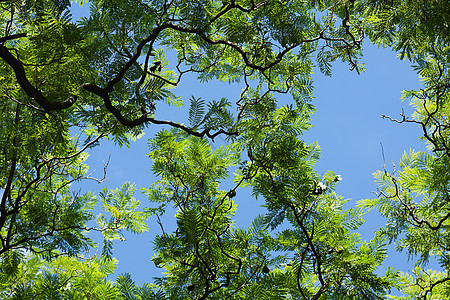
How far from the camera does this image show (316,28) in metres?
4.29

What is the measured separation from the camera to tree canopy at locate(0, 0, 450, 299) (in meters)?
3.25

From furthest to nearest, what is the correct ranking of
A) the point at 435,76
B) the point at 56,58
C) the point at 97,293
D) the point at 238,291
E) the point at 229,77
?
the point at 229,77
the point at 435,76
the point at 97,293
the point at 238,291
the point at 56,58

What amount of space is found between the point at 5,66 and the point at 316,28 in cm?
296

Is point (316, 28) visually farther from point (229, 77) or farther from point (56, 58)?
point (56, 58)

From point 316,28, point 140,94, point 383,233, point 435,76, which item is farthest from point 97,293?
point 435,76

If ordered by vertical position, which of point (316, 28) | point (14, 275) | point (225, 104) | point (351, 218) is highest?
point (316, 28)

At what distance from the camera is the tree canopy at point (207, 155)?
3.25 m

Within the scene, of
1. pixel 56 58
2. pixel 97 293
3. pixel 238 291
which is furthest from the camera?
pixel 97 293

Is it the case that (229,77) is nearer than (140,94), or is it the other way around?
(140,94)

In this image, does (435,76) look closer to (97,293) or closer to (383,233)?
(383,233)

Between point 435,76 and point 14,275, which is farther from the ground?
point 435,76

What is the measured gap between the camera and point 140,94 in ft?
10.6

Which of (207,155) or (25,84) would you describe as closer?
(25,84)

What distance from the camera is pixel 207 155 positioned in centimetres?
396
